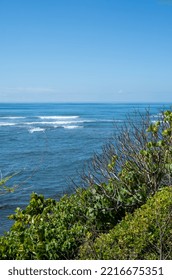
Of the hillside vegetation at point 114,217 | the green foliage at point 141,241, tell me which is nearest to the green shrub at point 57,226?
the hillside vegetation at point 114,217

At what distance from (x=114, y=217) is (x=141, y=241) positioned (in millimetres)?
2196

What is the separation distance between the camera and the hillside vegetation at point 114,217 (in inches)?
229

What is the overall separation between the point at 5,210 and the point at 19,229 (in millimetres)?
7356

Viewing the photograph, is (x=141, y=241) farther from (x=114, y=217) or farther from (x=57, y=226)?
(x=114, y=217)

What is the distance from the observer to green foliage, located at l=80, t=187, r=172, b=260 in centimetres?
567

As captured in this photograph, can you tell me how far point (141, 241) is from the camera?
5.73 m

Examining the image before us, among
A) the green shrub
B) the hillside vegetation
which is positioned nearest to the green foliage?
the hillside vegetation

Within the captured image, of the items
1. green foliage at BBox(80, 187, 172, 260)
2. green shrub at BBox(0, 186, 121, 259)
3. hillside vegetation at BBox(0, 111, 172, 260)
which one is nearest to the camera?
green foliage at BBox(80, 187, 172, 260)

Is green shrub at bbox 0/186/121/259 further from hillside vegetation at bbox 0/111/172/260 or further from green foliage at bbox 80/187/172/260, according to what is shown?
green foliage at bbox 80/187/172/260

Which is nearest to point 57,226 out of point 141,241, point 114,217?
point 114,217

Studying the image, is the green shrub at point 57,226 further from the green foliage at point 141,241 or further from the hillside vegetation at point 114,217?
the green foliage at point 141,241

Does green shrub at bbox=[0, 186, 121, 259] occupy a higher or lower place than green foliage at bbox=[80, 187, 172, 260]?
lower

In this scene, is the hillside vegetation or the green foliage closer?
the green foliage
